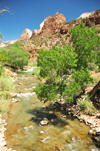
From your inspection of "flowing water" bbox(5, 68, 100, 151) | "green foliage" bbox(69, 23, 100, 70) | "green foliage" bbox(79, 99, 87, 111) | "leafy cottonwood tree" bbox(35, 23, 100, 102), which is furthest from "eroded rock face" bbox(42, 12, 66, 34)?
"flowing water" bbox(5, 68, 100, 151)

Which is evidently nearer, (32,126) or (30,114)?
(32,126)

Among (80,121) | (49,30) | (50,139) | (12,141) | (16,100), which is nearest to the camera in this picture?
(12,141)

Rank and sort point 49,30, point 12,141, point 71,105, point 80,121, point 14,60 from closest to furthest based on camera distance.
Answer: point 12,141 < point 80,121 < point 71,105 < point 14,60 < point 49,30

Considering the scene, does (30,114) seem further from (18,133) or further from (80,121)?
(80,121)

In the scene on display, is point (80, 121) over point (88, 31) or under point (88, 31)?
under

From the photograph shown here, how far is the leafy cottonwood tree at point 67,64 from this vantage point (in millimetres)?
7199

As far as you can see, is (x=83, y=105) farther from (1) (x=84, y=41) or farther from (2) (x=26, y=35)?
(2) (x=26, y=35)

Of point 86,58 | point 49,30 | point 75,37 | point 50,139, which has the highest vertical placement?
point 49,30

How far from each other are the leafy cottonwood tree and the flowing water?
185 centimetres

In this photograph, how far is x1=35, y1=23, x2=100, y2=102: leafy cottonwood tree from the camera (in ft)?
23.6

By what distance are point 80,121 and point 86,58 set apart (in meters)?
5.08

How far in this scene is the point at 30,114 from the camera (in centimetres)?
900

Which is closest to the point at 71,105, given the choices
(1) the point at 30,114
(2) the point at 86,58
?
(1) the point at 30,114

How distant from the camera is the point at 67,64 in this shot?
7.36 meters
